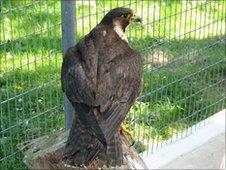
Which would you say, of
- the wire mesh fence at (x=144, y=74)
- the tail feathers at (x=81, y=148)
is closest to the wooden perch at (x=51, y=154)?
the tail feathers at (x=81, y=148)

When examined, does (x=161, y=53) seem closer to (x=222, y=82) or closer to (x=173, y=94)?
A: (x=173, y=94)

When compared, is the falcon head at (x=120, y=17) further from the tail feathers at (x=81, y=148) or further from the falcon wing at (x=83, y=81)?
the tail feathers at (x=81, y=148)

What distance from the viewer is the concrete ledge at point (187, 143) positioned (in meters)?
5.47

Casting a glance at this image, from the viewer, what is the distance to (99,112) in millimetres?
3492

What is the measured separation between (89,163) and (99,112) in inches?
12.8

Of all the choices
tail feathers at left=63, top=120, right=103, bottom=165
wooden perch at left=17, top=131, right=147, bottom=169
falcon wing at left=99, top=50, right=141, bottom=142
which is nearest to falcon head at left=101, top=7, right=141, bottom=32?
falcon wing at left=99, top=50, right=141, bottom=142

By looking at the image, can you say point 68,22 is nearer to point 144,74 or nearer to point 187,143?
point 144,74

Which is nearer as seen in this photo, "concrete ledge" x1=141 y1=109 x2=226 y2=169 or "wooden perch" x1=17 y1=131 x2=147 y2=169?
"wooden perch" x1=17 y1=131 x2=147 y2=169

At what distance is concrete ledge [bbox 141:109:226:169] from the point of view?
5.47 metres

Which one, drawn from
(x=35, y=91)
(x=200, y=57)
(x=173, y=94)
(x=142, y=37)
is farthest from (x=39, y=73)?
(x=200, y=57)

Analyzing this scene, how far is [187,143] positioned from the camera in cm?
575

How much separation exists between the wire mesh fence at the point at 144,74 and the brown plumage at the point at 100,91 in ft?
2.83

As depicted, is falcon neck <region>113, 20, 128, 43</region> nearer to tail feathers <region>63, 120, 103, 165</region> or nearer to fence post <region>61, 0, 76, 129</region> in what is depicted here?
fence post <region>61, 0, 76, 129</region>

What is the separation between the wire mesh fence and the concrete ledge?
6 cm
